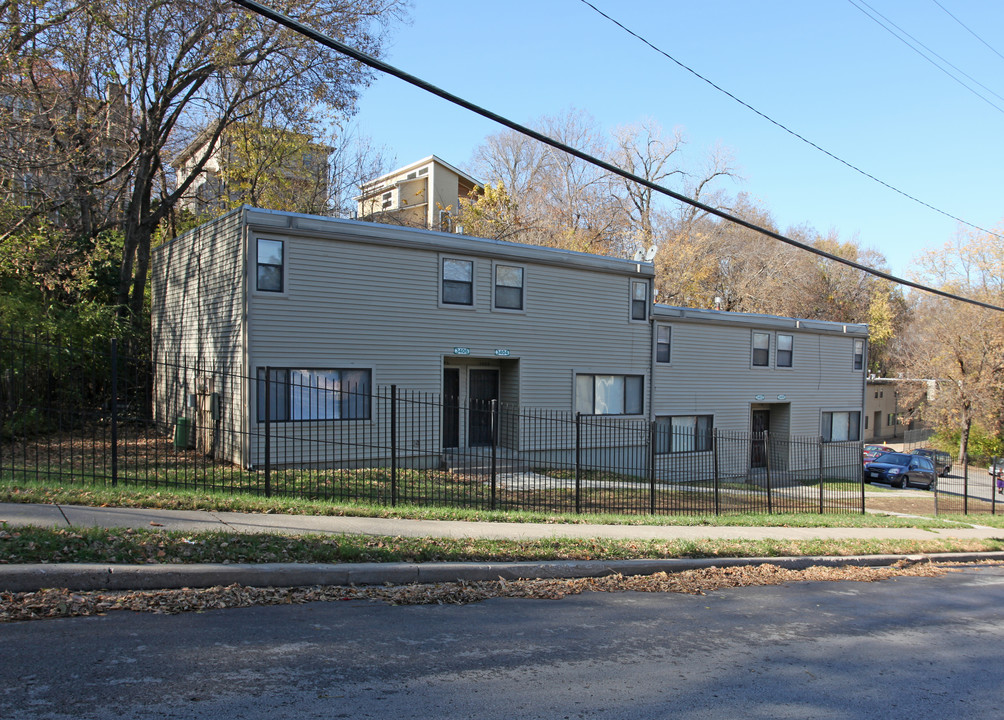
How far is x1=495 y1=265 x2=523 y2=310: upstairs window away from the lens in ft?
59.3

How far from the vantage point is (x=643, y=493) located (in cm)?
1480

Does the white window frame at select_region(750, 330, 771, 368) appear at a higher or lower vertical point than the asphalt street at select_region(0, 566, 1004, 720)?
higher

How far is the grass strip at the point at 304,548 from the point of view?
20.7ft

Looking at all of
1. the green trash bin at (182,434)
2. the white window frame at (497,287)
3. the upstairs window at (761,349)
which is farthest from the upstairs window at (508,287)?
the upstairs window at (761,349)

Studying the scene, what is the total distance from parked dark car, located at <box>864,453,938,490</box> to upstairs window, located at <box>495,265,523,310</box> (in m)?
19.7

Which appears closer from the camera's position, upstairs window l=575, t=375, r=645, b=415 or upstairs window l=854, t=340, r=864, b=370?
upstairs window l=575, t=375, r=645, b=415

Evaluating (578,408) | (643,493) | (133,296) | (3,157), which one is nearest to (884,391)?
(578,408)

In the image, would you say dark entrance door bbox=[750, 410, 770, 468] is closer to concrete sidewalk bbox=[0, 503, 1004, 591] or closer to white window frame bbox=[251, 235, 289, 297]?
concrete sidewalk bbox=[0, 503, 1004, 591]

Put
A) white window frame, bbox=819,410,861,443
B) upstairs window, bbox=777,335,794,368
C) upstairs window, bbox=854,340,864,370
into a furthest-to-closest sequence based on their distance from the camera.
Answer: upstairs window, bbox=854,340,864,370
white window frame, bbox=819,410,861,443
upstairs window, bbox=777,335,794,368

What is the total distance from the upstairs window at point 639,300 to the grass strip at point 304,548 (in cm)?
1140

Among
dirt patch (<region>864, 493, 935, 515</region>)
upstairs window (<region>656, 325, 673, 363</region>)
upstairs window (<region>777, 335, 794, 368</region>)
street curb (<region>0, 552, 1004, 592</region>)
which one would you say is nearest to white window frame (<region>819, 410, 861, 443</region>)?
upstairs window (<region>777, 335, 794, 368</region>)

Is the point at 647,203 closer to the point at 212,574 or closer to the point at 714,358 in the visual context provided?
the point at 714,358

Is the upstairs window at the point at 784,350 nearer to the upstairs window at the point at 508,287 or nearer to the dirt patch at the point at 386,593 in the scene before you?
the upstairs window at the point at 508,287

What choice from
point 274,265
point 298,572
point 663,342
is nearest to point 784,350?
point 663,342
